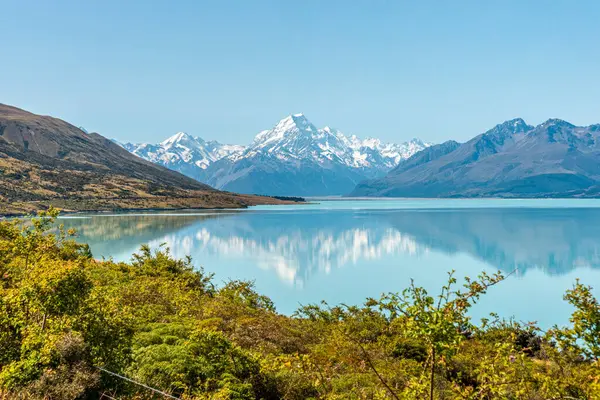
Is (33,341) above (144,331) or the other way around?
above

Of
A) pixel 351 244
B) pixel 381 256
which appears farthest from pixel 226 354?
pixel 351 244

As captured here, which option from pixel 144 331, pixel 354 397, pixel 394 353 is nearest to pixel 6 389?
pixel 144 331

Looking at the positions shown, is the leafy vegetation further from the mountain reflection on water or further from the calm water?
the mountain reflection on water

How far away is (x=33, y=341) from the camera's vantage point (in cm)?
940

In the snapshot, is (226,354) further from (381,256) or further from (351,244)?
(351,244)

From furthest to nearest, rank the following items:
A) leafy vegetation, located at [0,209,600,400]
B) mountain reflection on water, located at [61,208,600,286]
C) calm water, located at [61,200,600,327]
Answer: mountain reflection on water, located at [61,208,600,286] → calm water, located at [61,200,600,327] → leafy vegetation, located at [0,209,600,400]

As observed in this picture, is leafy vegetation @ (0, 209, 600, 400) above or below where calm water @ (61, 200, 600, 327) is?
above

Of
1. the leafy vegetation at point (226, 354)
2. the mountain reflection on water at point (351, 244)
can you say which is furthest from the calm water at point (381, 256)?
the leafy vegetation at point (226, 354)

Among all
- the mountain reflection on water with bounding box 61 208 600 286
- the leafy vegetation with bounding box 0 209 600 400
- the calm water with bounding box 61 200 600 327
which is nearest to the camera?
the leafy vegetation with bounding box 0 209 600 400

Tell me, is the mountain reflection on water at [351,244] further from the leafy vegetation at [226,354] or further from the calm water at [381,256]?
the leafy vegetation at [226,354]

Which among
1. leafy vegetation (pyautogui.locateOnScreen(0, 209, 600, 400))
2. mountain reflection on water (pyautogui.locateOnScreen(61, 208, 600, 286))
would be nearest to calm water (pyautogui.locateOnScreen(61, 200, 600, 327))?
mountain reflection on water (pyautogui.locateOnScreen(61, 208, 600, 286))

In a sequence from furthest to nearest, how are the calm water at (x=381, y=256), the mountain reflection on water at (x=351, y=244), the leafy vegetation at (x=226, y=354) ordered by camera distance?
the mountain reflection on water at (x=351, y=244), the calm water at (x=381, y=256), the leafy vegetation at (x=226, y=354)

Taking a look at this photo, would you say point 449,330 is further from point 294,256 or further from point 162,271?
point 294,256

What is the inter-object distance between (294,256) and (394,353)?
49915 mm
